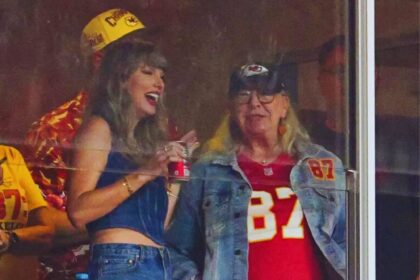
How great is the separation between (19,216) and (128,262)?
31cm

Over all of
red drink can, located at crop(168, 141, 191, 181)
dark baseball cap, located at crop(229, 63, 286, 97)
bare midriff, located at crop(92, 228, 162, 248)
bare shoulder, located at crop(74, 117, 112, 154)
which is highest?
dark baseball cap, located at crop(229, 63, 286, 97)

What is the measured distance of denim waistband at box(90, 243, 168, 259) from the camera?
2729 mm

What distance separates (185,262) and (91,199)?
307 millimetres

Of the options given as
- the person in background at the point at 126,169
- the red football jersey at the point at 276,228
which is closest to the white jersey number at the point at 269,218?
the red football jersey at the point at 276,228

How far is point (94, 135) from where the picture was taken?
9.02 feet

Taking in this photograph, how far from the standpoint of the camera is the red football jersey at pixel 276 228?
2.94 meters

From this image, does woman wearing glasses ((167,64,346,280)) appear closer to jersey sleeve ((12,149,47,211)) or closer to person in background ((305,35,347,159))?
person in background ((305,35,347,159))

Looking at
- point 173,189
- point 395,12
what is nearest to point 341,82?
point 395,12

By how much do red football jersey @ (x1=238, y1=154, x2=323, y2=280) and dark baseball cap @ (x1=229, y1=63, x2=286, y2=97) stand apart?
184mm

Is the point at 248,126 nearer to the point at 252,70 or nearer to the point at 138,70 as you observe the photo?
the point at 252,70

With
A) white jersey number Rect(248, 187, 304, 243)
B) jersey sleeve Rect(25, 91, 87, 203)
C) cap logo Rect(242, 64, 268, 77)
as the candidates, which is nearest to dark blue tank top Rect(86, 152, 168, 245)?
jersey sleeve Rect(25, 91, 87, 203)

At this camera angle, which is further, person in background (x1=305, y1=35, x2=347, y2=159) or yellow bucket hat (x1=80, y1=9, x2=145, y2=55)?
person in background (x1=305, y1=35, x2=347, y2=159)

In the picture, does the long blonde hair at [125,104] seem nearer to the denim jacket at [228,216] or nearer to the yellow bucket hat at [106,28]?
the yellow bucket hat at [106,28]

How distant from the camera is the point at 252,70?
2975 mm
